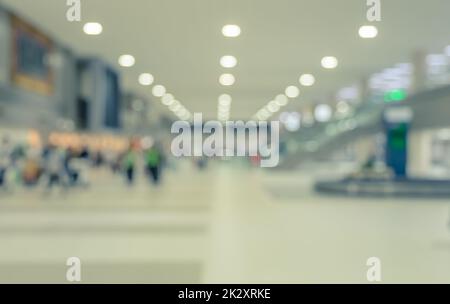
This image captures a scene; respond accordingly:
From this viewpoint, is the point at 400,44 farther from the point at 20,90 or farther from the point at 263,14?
the point at 20,90

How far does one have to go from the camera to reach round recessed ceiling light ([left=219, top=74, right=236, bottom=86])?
28375 millimetres

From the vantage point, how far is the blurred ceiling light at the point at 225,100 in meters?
38.8

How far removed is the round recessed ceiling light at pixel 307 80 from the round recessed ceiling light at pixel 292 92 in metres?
1.38

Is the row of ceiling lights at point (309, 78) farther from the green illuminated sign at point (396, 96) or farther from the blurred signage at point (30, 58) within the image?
the blurred signage at point (30, 58)

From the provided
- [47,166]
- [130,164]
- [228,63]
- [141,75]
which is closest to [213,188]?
[130,164]

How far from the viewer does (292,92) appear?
122 feet

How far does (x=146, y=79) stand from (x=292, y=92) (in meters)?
10.6

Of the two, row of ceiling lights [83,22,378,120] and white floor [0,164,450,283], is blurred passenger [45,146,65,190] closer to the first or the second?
white floor [0,164,450,283]

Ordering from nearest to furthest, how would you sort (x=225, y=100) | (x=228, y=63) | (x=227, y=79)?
(x=228, y=63) < (x=227, y=79) < (x=225, y=100)

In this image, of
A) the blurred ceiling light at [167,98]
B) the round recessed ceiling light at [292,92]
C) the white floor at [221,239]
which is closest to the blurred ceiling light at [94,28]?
the white floor at [221,239]

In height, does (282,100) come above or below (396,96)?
above

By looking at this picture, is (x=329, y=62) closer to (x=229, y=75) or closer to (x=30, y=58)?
(x=229, y=75)

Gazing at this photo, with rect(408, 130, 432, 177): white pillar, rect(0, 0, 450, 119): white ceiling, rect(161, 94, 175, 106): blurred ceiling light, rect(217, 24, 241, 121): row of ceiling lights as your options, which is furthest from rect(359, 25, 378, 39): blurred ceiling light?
rect(161, 94, 175, 106): blurred ceiling light

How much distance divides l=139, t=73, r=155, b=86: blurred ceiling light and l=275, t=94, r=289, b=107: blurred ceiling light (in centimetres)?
1011
